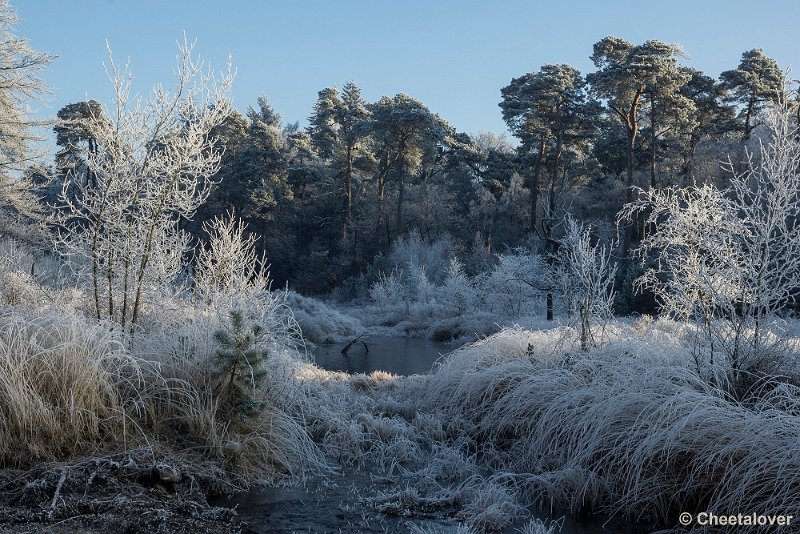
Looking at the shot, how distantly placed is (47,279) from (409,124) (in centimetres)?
2145

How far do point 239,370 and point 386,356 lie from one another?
43.5ft

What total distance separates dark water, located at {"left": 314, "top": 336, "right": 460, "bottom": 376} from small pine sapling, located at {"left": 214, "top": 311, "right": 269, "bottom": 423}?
8366 millimetres

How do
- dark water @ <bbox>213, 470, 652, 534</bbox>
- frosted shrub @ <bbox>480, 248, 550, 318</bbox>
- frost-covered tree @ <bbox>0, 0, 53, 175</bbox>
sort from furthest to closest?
frosted shrub @ <bbox>480, 248, 550, 318</bbox> < frost-covered tree @ <bbox>0, 0, 53, 175</bbox> < dark water @ <bbox>213, 470, 652, 534</bbox>

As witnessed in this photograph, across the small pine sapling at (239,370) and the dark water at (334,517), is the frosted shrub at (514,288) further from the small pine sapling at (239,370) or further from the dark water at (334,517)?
the dark water at (334,517)

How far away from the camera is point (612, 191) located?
3020 cm

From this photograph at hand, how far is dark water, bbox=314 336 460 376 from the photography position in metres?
15.6

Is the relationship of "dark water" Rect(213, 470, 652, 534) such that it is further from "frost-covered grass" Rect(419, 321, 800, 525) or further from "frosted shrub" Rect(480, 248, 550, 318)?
"frosted shrub" Rect(480, 248, 550, 318)

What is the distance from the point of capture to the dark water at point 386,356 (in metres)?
15.6

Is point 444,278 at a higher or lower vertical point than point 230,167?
lower

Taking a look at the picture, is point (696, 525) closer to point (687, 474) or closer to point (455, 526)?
point (687, 474)

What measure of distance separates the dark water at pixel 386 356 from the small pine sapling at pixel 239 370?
837 centimetres

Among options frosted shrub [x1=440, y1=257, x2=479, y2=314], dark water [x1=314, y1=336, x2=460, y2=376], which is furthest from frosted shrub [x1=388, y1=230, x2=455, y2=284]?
dark water [x1=314, y1=336, x2=460, y2=376]

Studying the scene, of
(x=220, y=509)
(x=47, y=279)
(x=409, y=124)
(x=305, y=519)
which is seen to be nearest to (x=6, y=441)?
(x=220, y=509)

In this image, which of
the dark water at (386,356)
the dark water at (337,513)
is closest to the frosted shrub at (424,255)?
the dark water at (386,356)
